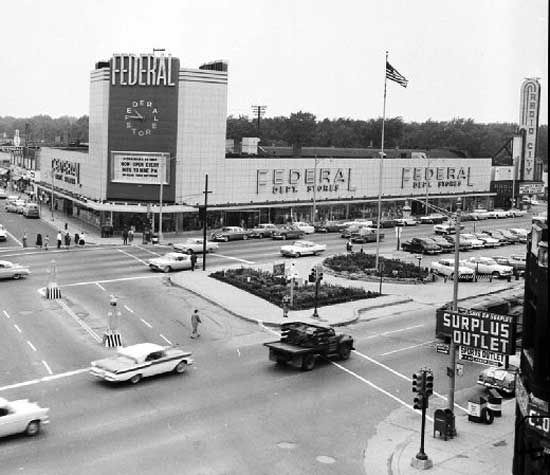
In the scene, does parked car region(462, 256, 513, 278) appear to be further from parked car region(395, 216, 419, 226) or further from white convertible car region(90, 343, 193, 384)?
white convertible car region(90, 343, 193, 384)

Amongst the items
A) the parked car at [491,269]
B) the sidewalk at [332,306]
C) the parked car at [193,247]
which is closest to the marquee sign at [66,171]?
the parked car at [193,247]

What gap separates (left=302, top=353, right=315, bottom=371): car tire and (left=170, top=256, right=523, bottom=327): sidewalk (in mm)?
7955

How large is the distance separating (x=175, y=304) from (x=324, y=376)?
1545 centimetres

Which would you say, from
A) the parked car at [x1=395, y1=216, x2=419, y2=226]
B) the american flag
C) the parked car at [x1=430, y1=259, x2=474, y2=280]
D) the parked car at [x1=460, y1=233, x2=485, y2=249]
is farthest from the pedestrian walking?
the parked car at [x1=395, y1=216, x2=419, y2=226]

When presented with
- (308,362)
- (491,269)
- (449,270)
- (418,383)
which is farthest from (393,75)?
(418,383)

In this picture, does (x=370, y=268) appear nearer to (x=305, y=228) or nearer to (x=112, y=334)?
(x=305, y=228)

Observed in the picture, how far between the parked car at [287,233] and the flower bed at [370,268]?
15986mm

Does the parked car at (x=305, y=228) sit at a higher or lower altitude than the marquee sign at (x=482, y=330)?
lower

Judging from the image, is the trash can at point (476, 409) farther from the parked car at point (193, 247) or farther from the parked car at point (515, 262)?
the parked car at point (193, 247)

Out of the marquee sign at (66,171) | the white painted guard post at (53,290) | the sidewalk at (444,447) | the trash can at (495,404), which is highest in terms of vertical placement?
the marquee sign at (66,171)

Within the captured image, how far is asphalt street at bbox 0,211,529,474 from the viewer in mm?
22828

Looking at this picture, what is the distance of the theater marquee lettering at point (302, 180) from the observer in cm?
9138

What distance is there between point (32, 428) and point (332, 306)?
78.6 ft

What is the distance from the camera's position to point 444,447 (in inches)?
971
